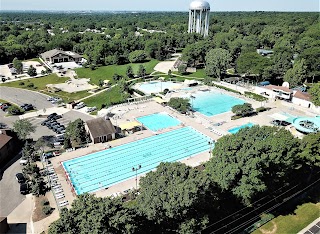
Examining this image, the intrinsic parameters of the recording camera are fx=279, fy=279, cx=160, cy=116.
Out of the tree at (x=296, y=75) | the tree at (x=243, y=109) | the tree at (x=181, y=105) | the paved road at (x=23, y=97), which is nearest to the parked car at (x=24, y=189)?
the paved road at (x=23, y=97)

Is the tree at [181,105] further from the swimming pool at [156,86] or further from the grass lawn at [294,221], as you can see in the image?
the grass lawn at [294,221]

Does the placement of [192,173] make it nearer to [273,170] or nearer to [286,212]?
[273,170]

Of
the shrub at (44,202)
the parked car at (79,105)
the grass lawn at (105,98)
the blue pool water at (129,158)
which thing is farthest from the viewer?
the grass lawn at (105,98)

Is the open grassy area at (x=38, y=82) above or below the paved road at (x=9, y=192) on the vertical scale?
above

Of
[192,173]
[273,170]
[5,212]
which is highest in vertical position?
[192,173]

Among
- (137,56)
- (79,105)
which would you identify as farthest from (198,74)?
(79,105)

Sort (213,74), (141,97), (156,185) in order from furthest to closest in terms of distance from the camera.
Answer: (213,74)
(141,97)
(156,185)

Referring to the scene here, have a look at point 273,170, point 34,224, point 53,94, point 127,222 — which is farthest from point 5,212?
point 53,94
